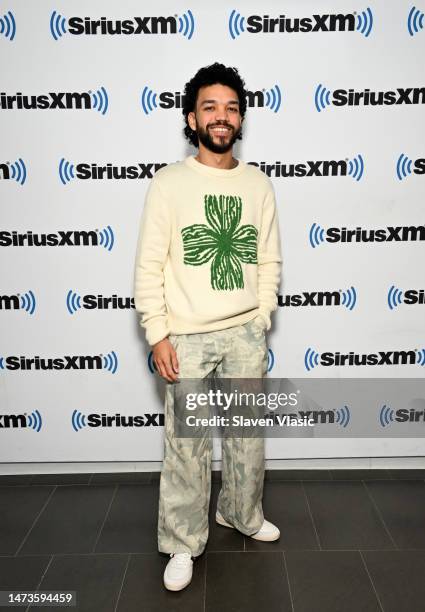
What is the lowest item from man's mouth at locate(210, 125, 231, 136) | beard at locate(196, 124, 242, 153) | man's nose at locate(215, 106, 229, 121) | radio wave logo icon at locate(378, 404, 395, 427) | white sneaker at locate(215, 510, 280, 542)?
white sneaker at locate(215, 510, 280, 542)

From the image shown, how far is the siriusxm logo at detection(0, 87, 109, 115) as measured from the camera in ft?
8.32

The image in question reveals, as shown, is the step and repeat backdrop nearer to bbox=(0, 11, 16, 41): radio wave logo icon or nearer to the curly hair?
bbox=(0, 11, 16, 41): radio wave logo icon

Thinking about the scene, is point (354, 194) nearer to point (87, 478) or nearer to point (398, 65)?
point (398, 65)

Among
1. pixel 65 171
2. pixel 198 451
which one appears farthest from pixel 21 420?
pixel 65 171

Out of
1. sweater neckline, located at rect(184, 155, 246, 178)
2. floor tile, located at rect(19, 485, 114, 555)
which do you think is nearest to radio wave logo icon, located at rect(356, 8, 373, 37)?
sweater neckline, located at rect(184, 155, 246, 178)

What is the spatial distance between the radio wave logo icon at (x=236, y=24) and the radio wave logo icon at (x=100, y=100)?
64cm

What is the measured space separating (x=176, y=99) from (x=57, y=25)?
62cm

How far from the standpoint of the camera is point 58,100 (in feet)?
8.34

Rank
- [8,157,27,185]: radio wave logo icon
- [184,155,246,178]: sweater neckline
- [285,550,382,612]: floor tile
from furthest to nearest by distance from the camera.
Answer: [8,157,27,185]: radio wave logo icon → [184,155,246,178]: sweater neckline → [285,550,382,612]: floor tile

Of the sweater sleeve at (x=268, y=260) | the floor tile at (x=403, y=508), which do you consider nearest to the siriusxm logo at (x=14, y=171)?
the sweater sleeve at (x=268, y=260)

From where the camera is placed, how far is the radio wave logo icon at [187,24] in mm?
2477

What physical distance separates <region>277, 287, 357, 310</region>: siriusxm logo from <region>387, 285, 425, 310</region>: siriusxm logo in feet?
0.60

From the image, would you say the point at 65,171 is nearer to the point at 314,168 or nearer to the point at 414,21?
the point at 314,168

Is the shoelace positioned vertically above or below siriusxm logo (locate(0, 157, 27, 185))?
below
